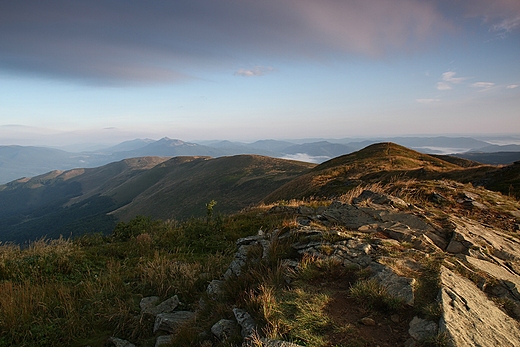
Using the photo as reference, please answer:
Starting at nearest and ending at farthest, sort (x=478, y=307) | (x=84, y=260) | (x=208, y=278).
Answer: (x=478, y=307) < (x=208, y=278) < (x=84, y=260)

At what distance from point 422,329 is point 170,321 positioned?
4045mm

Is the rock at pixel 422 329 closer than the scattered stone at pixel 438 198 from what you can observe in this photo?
Yes

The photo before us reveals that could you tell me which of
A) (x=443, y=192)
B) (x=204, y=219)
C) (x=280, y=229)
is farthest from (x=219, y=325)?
(x=443, y=192)

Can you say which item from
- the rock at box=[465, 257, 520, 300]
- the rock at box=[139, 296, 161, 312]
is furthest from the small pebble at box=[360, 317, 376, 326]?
the rock at box=[139, 296, 161, 312]

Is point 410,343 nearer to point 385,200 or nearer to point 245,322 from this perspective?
point 245,322

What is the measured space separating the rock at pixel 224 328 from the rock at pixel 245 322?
12 cm

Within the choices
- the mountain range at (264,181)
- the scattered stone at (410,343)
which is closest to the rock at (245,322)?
the scattered stone at (410,343)

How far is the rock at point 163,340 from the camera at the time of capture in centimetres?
419

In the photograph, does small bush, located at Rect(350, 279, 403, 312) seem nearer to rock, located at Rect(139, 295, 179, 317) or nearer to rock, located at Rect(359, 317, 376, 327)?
rock, located at Rect(359, 317, 376, 327)

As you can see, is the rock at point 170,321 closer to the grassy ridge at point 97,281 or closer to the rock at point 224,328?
the grassy ridge at point 97,281

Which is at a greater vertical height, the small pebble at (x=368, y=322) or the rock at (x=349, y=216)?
the rock at (x=349, y=216)

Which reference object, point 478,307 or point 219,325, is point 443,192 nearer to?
point 478,307

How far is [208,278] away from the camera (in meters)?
6.31

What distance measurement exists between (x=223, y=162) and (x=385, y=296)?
153 meters
